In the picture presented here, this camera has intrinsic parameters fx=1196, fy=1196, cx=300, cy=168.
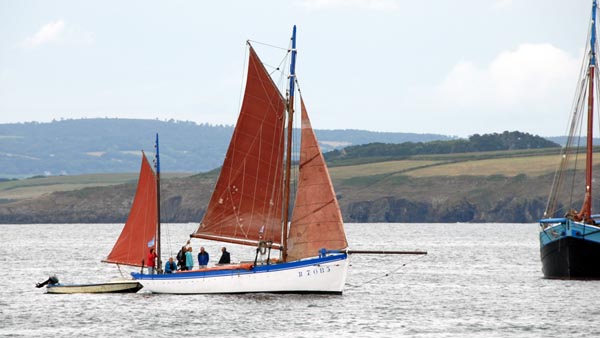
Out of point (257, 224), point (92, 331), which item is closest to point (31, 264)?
point (257, 224)

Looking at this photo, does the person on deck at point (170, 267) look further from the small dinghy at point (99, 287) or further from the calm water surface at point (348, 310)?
the small dinghy at point (99, 287)

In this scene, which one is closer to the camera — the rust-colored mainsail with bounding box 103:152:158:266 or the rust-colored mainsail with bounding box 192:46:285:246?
the rust-colored mainsail with bounding box 192:46:285:246

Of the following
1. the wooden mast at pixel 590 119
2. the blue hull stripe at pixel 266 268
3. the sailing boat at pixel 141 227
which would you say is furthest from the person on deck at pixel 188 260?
the wooden mast at pixel 590 119

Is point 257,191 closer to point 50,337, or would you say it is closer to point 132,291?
point 132,291

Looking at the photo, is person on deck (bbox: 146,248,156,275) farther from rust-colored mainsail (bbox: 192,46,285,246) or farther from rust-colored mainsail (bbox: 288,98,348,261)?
rust-colored mainsail (bbox: 288,98,348,261)

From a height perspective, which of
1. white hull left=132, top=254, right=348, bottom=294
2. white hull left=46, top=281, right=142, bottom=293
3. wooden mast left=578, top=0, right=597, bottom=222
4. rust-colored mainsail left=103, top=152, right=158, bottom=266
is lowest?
white hull left=46, top=281, right=142, bottom=293

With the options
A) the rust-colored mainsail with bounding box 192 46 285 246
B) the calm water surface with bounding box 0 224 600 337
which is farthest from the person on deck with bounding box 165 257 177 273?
the rust-colored mainsail with bounding box 192 46 285 246

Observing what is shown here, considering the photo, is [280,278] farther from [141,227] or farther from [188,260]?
[141,227]

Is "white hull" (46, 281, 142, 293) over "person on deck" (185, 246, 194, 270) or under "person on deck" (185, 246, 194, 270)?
under

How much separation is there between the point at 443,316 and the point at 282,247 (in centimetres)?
831

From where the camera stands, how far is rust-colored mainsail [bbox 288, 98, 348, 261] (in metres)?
53.8

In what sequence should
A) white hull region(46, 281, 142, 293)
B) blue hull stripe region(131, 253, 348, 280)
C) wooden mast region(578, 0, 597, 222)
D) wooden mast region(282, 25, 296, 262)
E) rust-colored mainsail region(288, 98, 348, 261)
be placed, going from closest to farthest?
1. blue hull stripe region(131, 253, 348, 280)
2. rust-colored mainsail region(288, 98, 348, 261)
3. wooden mast region(282, 25, 296, 262)
4. white hull region(46, 281, 142, 293)
5. wooden mast region(578, 0, 597, 222)

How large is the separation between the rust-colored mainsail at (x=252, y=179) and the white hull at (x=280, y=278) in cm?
172

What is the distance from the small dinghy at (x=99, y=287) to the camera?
59.8m
